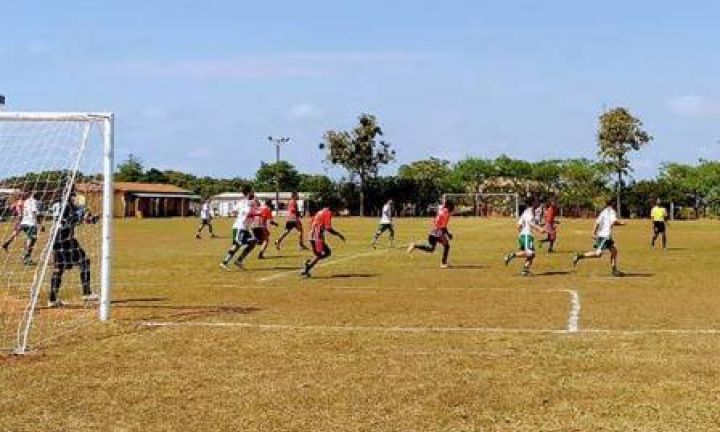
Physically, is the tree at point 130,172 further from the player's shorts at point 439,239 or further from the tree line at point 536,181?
the player's shorts at point 439,239

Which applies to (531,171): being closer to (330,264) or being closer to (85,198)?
(330,264)

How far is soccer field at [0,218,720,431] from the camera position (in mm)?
7965

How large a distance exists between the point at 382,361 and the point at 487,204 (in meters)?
83.9

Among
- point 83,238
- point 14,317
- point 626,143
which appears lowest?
point 14,317

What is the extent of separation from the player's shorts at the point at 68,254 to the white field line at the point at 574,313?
25.6 ft

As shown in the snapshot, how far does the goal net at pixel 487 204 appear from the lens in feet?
297

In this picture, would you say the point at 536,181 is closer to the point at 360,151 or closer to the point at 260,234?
the point at 360,151

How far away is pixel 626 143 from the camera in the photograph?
287 ft

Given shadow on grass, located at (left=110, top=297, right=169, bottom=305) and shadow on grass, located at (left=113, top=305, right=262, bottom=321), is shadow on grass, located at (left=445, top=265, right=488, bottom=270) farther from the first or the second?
shadow on grass, located at (left=113, top=305, right=262, bottom=321)

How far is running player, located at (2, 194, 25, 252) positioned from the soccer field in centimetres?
329

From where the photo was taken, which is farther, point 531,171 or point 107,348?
point 531,171

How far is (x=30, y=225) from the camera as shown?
25.0 meters

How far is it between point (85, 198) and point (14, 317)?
3.37 m

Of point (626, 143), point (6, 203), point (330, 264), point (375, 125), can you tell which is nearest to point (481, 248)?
point (330, 264)
